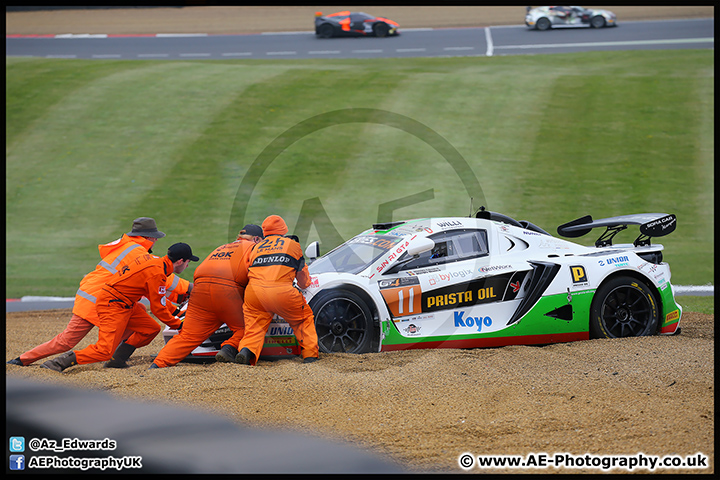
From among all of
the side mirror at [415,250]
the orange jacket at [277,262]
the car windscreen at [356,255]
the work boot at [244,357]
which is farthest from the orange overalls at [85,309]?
the side mirror at [415,250]

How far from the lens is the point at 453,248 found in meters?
7.33

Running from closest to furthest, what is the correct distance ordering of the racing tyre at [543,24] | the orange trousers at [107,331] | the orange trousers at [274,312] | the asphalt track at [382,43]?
the orange trousers at [274,312] → the orange trousers at [107,331] → the asphalt track at [382,43] → the racing tyre at [543,24]

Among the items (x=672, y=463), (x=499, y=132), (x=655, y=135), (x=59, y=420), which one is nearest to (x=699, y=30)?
(x=655, y=135)

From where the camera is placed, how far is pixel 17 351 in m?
7.76

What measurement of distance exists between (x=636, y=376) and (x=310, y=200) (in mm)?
12703

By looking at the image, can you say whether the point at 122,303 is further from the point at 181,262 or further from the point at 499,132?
the point at 499,132

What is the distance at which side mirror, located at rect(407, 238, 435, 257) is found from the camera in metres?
6.91

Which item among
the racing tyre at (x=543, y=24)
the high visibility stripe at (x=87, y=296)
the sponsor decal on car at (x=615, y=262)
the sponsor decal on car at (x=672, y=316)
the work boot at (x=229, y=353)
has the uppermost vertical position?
the racing tyre at (x=543, y=24)

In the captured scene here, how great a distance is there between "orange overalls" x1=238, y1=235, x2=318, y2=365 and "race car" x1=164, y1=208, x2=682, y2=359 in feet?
0.81

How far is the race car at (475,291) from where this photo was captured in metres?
6.85

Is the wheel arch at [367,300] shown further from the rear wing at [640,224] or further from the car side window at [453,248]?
the rear wing at [640,224]

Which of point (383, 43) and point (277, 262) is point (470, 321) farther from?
point (383, 43)

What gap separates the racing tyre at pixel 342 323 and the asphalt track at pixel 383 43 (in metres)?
25.2

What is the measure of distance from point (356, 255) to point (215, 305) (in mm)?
1788
